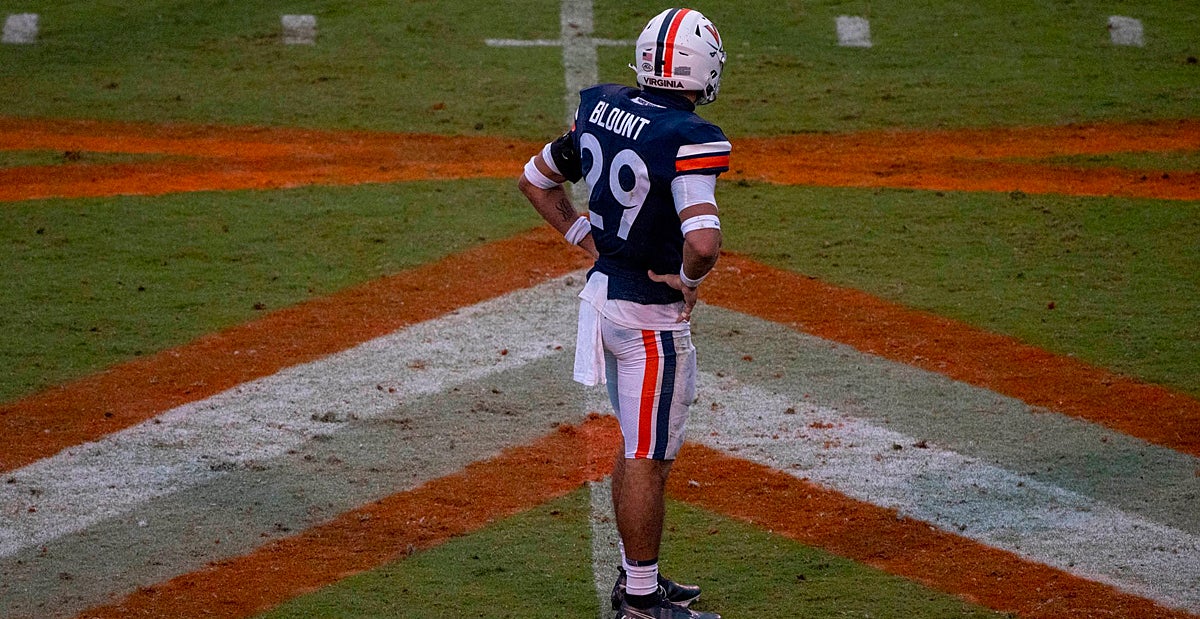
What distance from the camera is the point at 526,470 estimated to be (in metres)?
5.65

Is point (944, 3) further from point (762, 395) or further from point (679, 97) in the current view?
point (679, 97)

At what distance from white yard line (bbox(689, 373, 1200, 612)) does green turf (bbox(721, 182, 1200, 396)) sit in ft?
4.68

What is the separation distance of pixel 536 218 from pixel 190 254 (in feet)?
7.21

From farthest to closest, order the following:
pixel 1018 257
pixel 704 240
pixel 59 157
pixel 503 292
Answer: pixel 59 157 < pixel 1018 257 < pixel 503 292 < pixel 704 240

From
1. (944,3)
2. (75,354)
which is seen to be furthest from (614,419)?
(944,3)

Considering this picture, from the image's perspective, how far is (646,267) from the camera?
14.4 ft

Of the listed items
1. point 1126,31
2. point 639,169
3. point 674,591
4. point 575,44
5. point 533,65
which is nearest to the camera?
point 639,169

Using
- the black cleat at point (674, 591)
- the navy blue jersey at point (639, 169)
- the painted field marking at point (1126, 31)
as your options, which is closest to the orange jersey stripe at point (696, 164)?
the navy blue jersey at point (639, 169)

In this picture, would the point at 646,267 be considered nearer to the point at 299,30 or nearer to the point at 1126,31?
the point at 299,30

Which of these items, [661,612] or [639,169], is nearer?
[639,169]

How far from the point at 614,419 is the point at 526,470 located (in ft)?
2.17

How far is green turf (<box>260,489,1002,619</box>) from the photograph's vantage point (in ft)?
15.0

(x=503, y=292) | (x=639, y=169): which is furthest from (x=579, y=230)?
(x=503, y=292)

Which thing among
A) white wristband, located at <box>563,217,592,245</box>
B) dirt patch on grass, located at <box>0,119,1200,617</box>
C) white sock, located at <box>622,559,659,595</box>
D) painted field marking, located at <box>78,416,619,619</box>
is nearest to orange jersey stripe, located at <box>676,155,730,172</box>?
white wristband, located at <box>563,217,592,245</box>
